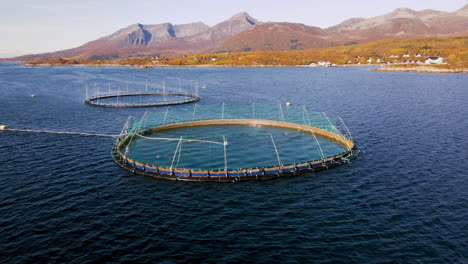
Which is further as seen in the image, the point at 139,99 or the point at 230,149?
the point at 139,99

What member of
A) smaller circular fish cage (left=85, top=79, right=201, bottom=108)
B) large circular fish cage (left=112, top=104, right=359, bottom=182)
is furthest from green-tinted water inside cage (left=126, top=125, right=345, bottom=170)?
smaller circular fish cage (left=85, top=79, right=201, bottom=108)

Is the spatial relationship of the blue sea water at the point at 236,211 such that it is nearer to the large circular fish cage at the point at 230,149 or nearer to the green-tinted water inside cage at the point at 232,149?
the large circular fish cage at the point at 230,149

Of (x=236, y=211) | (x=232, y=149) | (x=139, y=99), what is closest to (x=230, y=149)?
(x=232, y=149)

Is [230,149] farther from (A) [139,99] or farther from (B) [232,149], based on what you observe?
(A) [139,99]

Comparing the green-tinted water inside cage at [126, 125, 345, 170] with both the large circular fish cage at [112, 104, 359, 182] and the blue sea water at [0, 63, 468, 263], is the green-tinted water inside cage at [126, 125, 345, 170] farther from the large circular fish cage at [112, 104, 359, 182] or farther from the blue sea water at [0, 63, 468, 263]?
the blue sea water at [0, 63, 468, 263]

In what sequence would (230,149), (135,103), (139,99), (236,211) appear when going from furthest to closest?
(139,99), (135,103), (230,149), (236,211)

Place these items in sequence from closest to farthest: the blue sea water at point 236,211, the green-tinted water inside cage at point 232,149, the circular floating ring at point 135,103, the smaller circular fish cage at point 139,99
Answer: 1. the blue sea water at point 236,211
2. the green-tinted water inside cage at point 232,149
3. the circular floating ring at point 135,103
4. the smaller circular fish cage at point 139,99

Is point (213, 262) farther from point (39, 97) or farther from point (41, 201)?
point (39, 97)

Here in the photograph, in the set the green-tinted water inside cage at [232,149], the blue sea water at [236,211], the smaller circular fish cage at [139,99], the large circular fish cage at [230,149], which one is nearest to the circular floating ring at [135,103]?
the smaller circular fish cage at [139,99]

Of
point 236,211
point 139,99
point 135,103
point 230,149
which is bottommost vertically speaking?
point 236,211
